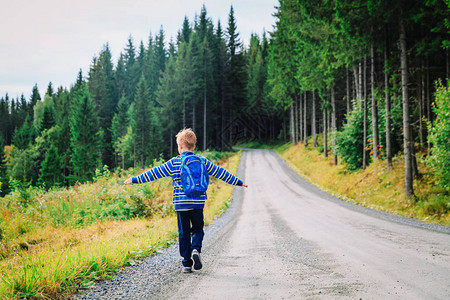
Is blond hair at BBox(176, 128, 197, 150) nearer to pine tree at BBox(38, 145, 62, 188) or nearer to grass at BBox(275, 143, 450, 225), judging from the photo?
grass at BBox(275, 143, 450, 225)

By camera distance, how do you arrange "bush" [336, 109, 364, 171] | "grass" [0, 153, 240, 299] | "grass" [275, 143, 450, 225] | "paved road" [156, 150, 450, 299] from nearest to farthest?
"paved road" [156, 150, 450, 299]
"grass" [0, 153, 240, 299]
"grass" [275, 143, 450, 225]
"bush" [336, 109, 364, 171]

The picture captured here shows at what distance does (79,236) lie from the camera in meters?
7.66

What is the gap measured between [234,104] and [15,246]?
4687 cm

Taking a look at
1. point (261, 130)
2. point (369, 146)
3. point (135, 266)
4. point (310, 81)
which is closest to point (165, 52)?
point (261, 130)

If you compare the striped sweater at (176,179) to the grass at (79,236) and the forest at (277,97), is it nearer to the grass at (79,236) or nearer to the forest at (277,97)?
the grass at (79,236)

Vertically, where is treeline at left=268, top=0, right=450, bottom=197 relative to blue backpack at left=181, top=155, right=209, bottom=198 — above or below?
above

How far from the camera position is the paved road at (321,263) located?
331 centimetres

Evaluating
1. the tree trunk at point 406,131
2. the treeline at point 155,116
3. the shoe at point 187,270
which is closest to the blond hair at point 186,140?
the shoe at point 187,270

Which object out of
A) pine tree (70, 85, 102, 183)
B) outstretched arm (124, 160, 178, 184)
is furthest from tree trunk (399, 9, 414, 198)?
pine tree (70, 85, 102, 183)

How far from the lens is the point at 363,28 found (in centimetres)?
1366

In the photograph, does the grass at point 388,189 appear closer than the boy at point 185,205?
No

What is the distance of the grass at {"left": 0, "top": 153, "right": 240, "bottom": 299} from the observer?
3504 millimetres

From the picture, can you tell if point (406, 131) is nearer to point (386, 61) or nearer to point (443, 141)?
point (443, 141)

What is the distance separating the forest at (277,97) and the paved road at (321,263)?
5725 mm
